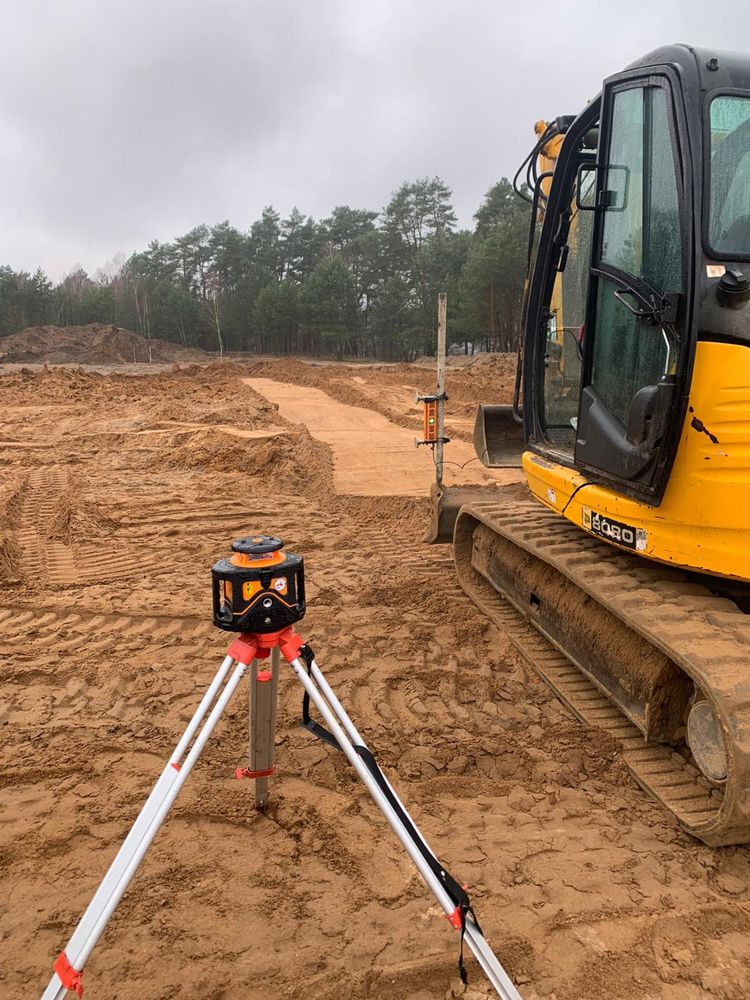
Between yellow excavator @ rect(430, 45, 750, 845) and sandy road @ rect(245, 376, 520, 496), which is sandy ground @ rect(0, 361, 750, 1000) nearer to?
yellow excavator @ rect(430, 45, 750, 845)

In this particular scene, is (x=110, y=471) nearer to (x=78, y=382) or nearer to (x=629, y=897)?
(x=629, y=897)

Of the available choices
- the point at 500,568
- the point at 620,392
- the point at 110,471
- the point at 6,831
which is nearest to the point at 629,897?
the point at 620,392

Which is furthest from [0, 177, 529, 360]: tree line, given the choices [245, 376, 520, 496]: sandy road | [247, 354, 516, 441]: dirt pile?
[245, 376, 520, 496]: sandy road

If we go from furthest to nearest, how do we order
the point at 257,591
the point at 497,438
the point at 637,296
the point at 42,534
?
the point at 42,534 → the point at 497,438 → the point at 637,296 → the point at 257,591

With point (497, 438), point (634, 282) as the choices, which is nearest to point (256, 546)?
point (634, 282)

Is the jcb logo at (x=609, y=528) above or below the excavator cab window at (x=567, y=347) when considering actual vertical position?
below

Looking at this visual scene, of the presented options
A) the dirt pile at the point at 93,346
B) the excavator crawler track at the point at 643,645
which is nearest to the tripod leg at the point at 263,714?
the excavator crawler track at the point at 643,645

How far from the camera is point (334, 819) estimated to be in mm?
2752

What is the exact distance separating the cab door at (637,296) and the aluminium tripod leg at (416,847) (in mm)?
1615

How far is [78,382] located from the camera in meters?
20.8

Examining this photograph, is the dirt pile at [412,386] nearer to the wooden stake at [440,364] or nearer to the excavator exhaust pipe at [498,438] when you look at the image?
the wooden stake at [440,364]

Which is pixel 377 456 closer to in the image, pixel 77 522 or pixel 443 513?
pixel 443 513

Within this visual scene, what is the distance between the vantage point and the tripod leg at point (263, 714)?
2322 mm

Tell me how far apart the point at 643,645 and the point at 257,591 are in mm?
2044
